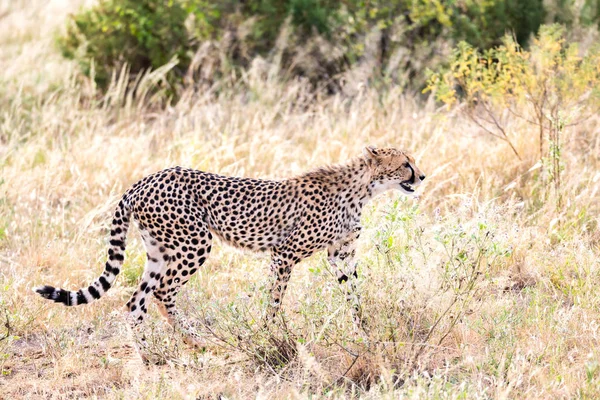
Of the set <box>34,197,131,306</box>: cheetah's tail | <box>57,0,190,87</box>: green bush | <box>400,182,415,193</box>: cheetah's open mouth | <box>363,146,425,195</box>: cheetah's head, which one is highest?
<box>363,146,425,195</box>: cheetah's head

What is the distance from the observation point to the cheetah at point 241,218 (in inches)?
162

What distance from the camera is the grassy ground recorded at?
3715 mm

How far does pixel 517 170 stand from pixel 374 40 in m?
2.89

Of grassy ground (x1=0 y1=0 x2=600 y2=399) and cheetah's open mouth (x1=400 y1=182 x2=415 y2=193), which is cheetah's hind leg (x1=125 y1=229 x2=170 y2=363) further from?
cheetah's open mouth (x1=400 y1=182 x2=415 y2=193)

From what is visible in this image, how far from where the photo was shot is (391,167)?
4.32 meters

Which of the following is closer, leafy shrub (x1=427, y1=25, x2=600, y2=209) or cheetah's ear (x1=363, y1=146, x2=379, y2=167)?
cheetah's ear (x1=363, y1=146, x2=379, y2=167)

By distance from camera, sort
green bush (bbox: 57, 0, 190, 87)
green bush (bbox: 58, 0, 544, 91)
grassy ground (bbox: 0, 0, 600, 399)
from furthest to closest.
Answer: green bush (bbox: 57, 0, 190, 87)
green bush (bbox: 58, 0, 544, 91)
grassy ground (bbox: 0, 0, 600, 399)

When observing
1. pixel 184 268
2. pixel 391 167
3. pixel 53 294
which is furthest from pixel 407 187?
pixel 53 294

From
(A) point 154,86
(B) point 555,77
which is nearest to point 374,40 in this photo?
(A) point 154,86

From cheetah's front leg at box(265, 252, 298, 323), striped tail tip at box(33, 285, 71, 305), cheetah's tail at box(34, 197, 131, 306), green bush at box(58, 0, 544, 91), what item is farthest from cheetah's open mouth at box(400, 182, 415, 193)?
green bush at box(58, 0, 544, 91)

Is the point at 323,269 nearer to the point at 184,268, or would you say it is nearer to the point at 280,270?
the point at 280,270

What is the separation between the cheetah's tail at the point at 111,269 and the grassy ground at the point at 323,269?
0.73 feet

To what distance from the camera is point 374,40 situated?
27.3ft

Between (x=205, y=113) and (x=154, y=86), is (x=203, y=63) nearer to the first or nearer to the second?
(x=154, y=86)
